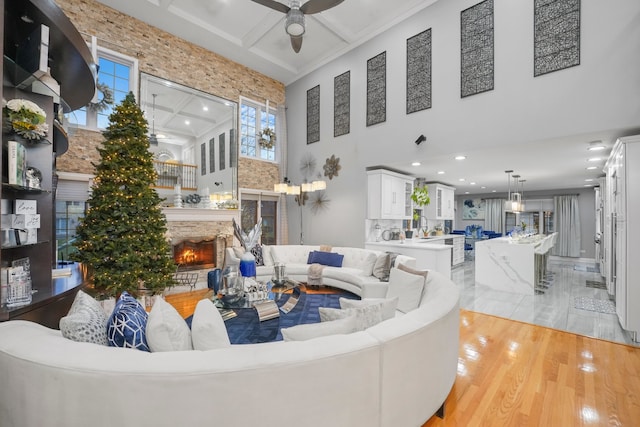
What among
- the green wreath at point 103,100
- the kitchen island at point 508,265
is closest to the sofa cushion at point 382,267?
the kitchen island at point 508,265

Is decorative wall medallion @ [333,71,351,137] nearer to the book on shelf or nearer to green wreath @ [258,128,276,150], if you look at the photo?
green wreath @ [258,128,276,150]

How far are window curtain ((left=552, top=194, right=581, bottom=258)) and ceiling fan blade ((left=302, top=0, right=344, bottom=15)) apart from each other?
34.8 ft

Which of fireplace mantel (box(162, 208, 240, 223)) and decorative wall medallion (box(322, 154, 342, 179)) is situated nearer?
fireplace mantel (box(162, 208, 240, 223))

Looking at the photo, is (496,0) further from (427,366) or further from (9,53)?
(9,53)

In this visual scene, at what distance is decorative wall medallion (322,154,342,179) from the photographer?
21.0 feet

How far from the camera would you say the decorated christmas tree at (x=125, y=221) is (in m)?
3.86

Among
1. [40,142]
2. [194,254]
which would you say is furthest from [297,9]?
[194,254]

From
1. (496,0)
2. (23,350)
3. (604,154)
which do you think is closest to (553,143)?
(604,154)

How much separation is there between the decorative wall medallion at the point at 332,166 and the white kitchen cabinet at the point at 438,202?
3324mm

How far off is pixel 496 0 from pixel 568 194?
8.49 metres

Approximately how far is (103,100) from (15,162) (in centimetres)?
384

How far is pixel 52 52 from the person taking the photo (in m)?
2.36

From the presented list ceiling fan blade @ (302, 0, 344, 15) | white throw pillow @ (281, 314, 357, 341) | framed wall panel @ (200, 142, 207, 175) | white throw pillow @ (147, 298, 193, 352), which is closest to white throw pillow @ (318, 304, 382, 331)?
white throw pillow @ (281, 314, 357, 341)

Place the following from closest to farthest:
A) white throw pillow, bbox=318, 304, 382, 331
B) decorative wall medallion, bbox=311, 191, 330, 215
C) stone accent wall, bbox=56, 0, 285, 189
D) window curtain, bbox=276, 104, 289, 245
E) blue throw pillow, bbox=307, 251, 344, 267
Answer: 1. white throw pillow, bbox=318, 304, 382, 331
2. stone accent wall, bbox=56, 0, 285, 189
3. blue throw pillow, bbox=307, 251, 344, 267
4. decorative wall medallion, bbox=311, 191, 330, 215
5. window curtain, bbox=276, 104, 289, 245
